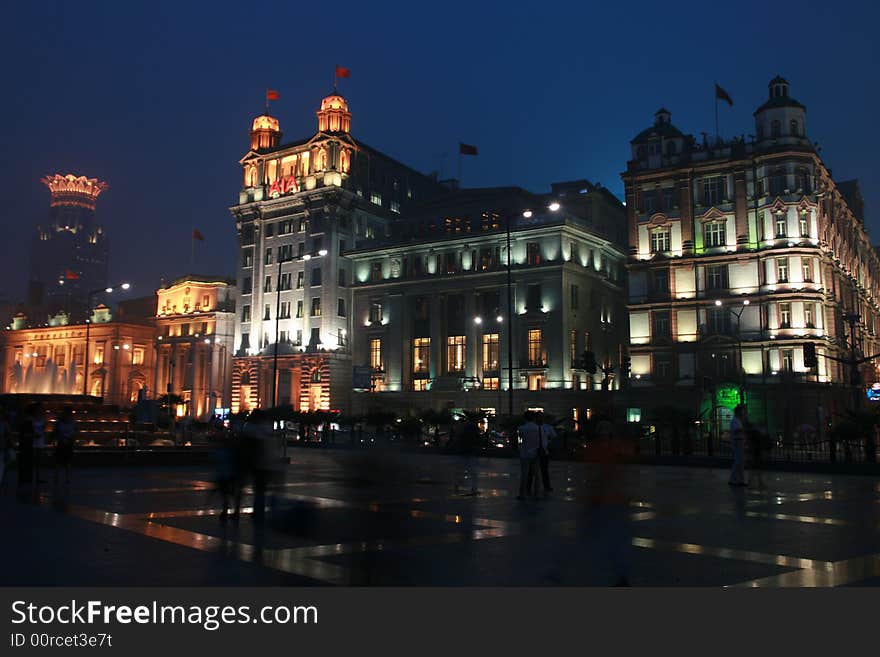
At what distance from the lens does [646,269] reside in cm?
6731

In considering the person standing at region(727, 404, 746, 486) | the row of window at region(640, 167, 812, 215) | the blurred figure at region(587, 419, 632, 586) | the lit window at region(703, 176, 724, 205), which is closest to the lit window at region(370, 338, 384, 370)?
the row of window at region(640, 167, 812, 215)

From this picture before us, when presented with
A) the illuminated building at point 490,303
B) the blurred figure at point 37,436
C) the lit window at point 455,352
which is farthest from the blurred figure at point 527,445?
the lit window at point 455,352

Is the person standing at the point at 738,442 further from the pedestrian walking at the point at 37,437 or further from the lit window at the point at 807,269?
the lit window at the point at 807,269

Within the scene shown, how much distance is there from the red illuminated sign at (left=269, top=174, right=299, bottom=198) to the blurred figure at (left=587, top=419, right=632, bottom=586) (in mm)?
83580

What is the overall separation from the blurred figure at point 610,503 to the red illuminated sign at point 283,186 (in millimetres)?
83580

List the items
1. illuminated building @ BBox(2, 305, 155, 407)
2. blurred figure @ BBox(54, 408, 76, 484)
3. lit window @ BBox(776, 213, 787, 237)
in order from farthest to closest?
illuminated building @ BBox(2, 305, 155, 407) → lit window @ BBox(776, 213, 787, 237) → blurred figure @ BBox(54, 408, 76, 484)

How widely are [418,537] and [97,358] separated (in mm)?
117827

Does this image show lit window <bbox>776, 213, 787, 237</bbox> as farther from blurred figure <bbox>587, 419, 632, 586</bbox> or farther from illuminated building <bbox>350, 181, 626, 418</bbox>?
blurred figure <bbox>587, 419, 632, 586</bbox>

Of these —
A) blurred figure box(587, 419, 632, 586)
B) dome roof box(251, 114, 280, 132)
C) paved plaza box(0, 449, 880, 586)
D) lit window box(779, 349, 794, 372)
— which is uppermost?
dome roof box(251, 114, 280, 132)

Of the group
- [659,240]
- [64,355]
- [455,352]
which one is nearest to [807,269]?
[659,240]

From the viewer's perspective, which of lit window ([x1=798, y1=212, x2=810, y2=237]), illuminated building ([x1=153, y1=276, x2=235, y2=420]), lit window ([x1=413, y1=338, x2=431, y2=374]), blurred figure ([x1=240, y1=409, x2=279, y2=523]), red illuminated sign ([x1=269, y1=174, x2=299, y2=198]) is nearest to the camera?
blurred figure ([x1=240, y1=409, x2=279, y2=523])

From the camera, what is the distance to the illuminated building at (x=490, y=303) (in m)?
71.7

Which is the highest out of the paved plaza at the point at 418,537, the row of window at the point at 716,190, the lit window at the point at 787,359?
the row of window at the point at 716,190

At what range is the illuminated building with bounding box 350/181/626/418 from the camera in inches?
2822
